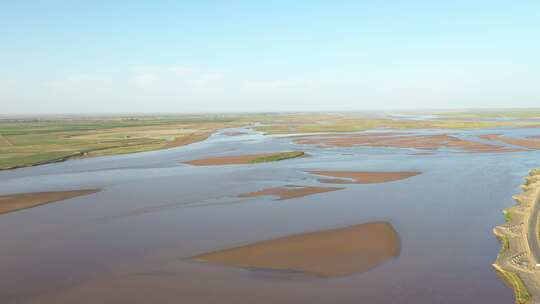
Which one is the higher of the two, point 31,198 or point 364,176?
point 364,176

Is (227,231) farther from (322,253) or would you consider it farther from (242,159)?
(242,159)

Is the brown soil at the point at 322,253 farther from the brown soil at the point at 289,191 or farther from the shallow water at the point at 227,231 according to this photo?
the brown soil at the point at 289,191

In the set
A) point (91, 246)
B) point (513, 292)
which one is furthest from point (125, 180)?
point (513, 292)

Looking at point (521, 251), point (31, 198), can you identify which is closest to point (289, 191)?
point (521, 251)

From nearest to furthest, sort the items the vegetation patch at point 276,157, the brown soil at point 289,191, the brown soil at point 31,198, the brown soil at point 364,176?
the brown soil at point 31,198, the brown soil at point 289,191, the brown soil at point 364,176, the vegetation patch at point 276,157

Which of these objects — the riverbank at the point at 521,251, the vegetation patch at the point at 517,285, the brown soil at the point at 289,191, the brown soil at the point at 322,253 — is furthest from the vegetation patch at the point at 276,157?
the vegetation patch at the point at 517,285

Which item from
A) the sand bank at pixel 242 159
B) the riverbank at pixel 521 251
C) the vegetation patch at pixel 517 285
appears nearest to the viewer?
the vegetation patch at pixel 517 285
